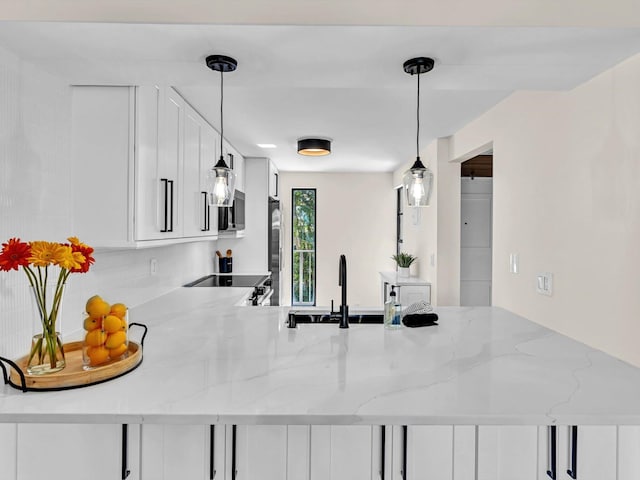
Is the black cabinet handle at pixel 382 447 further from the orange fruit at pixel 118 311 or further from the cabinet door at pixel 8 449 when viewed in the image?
the cabinet door at pixel 8 449

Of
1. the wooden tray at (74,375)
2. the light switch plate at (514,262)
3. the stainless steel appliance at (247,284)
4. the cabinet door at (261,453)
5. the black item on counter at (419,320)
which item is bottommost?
the cabinet door at (261,453)

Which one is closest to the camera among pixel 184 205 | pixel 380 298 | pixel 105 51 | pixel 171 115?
pixel 105 51

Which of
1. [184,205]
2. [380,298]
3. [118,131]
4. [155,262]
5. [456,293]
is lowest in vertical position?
[380,298]

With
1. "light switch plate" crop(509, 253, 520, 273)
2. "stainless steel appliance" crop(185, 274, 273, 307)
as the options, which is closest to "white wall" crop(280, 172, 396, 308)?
"stainless steel appliance" crop(185, 274, 273, 307)

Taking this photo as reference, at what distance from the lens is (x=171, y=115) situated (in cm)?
240

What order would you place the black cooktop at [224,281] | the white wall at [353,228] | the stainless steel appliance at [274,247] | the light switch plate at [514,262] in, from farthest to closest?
the white wall at [353,228] < the stainless steel appliance at [274,247] < the black cooktop at [224,281] < the light switch plate at [514,262]

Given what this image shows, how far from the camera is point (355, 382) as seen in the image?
1197mm

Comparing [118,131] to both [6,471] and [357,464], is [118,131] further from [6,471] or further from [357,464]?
[357,464]

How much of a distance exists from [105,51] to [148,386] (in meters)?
1.21

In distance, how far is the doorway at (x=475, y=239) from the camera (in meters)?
4.20

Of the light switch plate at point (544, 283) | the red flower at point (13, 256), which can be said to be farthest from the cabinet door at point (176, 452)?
the light switch plate at point (544, 283)

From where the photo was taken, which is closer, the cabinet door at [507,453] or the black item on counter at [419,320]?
the cabinet door at [507,453]

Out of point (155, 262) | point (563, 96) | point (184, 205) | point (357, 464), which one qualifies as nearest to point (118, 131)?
point (184, 205)

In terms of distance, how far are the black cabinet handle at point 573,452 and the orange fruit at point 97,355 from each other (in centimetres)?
146
